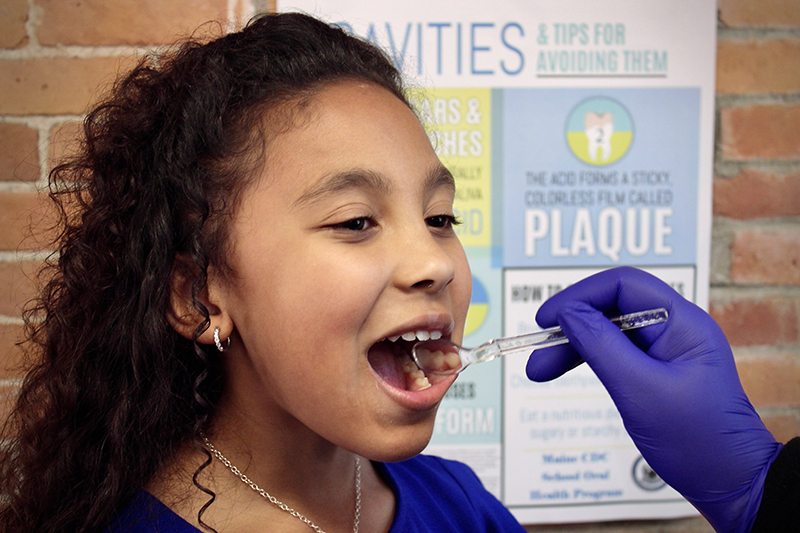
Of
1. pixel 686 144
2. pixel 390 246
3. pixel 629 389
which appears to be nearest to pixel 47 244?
pixel 390 246

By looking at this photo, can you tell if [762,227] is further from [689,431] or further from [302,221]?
[302,221]

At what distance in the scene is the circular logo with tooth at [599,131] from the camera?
123 cm

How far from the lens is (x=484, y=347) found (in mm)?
754

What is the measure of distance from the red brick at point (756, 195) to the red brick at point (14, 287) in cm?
138

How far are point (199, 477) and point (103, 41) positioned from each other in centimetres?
85

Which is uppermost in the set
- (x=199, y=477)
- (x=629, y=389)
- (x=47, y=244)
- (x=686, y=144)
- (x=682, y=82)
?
→ (x=682, y=82)

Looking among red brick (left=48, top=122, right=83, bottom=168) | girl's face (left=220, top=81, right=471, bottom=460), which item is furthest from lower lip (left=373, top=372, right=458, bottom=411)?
red brick (left=48, top=122, right=83, bottom=168)

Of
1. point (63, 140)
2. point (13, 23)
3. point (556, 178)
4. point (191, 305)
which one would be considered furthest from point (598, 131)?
point (13, 23)

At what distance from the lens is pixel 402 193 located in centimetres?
71

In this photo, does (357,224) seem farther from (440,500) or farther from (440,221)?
(440,500)

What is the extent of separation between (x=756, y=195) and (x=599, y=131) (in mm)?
367

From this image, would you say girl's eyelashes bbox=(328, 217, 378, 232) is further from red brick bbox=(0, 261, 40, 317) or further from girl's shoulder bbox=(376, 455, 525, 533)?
red brick bbox=(0, 261, 40, 317)

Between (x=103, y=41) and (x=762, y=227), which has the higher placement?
(x=103, y=41)

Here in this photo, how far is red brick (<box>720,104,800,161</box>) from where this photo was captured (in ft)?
4.12
